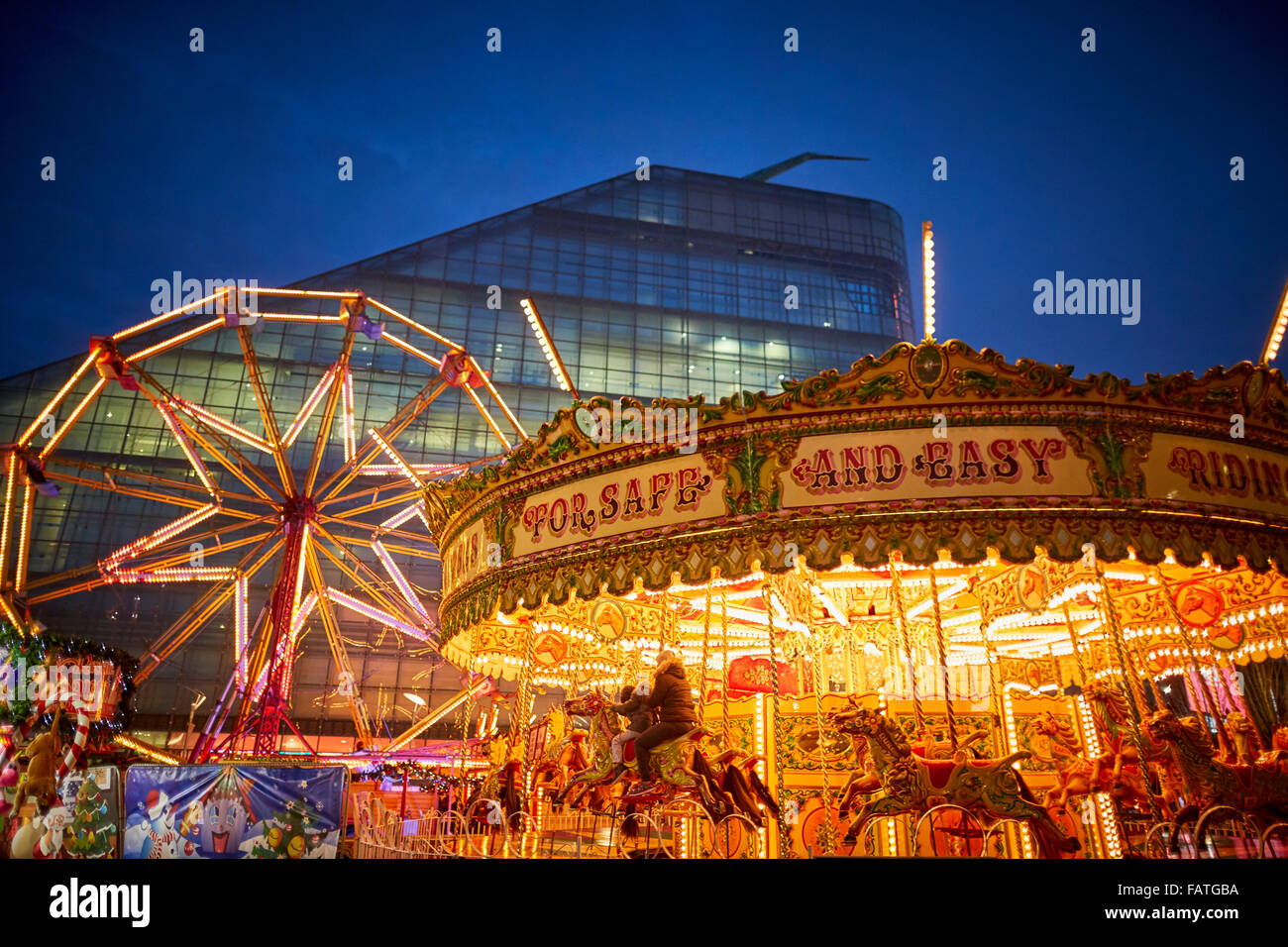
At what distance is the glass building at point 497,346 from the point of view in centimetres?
2998

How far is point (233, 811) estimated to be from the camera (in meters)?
6.45

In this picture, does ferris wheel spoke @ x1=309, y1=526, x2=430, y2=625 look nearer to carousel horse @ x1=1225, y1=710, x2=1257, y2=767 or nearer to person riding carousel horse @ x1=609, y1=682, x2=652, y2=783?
person riding carousel horse @ x1=609, y1=682, x2=652, y2=783

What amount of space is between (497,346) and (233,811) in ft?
104

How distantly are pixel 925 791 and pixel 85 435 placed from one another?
3665cm

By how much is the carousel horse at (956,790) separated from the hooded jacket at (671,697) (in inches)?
64.8

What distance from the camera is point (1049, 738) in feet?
26.8

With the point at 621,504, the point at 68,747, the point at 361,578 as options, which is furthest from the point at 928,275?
the point at 361,578

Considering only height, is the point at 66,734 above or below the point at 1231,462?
below

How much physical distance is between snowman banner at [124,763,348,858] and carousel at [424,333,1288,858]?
210 centimetres

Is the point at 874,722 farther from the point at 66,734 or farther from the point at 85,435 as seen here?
the point at 85,435

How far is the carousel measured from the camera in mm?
5785

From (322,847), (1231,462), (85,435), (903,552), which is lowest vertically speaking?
(322,847)
